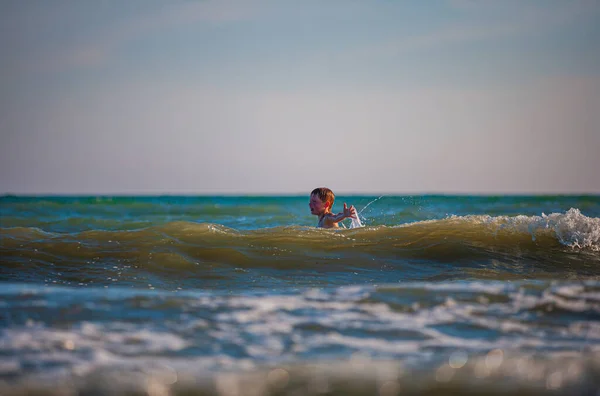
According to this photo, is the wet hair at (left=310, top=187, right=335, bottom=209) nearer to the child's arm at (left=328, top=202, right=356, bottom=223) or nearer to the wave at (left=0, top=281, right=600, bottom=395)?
the child's arm at (left=328, top=202, right=356, bottom=223)

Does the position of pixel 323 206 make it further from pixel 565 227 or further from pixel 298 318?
pixel 298 318

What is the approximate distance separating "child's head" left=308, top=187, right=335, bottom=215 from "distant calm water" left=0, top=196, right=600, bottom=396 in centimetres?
217

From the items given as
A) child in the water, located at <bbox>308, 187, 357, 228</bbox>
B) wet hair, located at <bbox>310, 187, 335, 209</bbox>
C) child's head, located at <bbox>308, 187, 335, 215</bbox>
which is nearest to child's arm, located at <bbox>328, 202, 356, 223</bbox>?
child in the water, located at <bbox>308, 187, 357, 228</bbox>

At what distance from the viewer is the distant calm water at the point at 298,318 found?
2.76m

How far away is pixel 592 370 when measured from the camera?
2828 millimetres

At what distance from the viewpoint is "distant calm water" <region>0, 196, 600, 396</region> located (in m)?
2.76

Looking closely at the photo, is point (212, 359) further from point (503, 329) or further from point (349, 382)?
point (503, 329)

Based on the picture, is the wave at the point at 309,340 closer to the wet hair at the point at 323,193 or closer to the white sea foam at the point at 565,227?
the white sea foam at the point at 565,227

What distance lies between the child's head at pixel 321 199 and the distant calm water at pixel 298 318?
2.17 m

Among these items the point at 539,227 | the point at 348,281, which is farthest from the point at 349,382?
the point at 539,227

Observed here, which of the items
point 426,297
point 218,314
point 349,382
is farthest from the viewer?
point 426,297

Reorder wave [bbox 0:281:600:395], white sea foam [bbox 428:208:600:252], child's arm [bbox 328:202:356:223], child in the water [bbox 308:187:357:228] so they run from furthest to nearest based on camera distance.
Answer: child in the water [bbox 308:187:357:228], child's arm [bbox 328:202:356:223], white sea foam [bbox 428:208:600:252], wave [bbox 0:281:600:395]

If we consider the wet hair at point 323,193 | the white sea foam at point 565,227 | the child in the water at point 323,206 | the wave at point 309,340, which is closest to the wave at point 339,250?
the white sea foam at point 565,227

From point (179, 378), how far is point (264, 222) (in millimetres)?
13501
